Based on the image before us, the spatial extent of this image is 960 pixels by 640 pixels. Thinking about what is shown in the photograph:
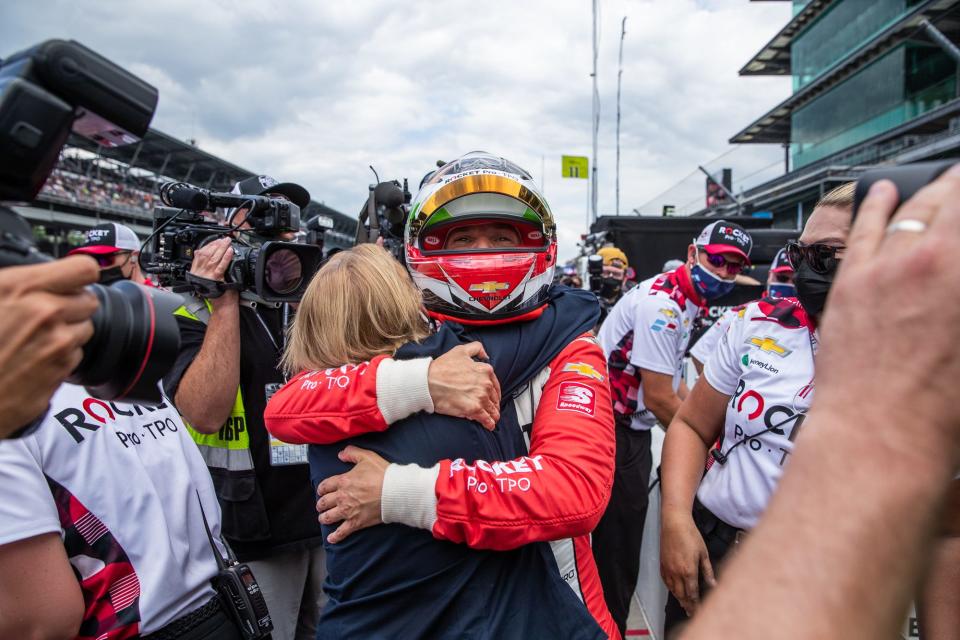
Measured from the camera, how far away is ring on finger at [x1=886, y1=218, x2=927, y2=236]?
22.6 inches

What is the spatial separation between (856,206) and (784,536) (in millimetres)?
413

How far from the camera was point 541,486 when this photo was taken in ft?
4.04

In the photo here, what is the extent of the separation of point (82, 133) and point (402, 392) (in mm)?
775

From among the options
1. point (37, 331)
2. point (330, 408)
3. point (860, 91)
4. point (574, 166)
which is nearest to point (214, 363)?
point (330, 408)

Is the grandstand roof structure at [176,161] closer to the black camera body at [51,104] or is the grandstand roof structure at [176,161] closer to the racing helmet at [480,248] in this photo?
the racing helmet at [480,248]

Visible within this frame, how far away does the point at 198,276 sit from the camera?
226cm

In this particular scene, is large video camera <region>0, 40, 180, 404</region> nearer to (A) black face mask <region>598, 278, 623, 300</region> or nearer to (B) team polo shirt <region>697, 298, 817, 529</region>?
(B) team polo shirt <region>697, 298, 817, 529</region>

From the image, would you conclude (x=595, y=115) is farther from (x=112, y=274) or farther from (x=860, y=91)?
(x=860, y=91)

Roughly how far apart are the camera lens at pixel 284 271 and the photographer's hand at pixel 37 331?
141cm

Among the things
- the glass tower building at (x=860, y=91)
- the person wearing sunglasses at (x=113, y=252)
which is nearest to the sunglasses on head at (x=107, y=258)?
the person wearing sunglasses at (x=113, y=252)

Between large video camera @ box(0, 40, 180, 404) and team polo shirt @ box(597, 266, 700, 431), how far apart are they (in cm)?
296

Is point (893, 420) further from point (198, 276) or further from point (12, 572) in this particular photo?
point (198, 276)

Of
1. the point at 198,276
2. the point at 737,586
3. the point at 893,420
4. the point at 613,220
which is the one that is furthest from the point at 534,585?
the point at 613,220

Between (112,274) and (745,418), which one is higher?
(112,274)
